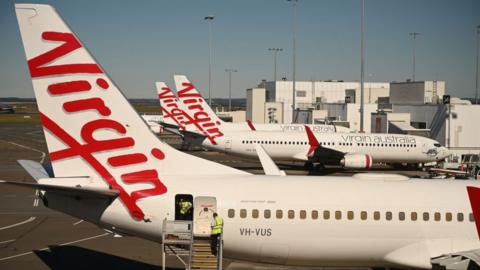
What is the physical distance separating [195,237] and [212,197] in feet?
4.48

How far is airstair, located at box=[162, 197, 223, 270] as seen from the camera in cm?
1548

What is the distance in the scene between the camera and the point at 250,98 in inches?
3890

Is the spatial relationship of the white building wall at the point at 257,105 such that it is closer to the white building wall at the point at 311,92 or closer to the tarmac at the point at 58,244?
the white building wall at the point at 311,92

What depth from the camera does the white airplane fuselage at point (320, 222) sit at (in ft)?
52.5

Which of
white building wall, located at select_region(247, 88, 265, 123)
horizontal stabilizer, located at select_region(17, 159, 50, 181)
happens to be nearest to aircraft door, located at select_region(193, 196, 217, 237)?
horizontal stabilizer, located at select_region(17, 159, 50, 181)

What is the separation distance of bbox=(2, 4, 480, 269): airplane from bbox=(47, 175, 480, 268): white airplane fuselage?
1.3 inches

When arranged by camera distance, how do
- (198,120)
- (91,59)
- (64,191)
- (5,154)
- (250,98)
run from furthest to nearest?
1. (250,98)
2. (5,154)
3. (198,120)
4. (91,59)
5. (64,191)

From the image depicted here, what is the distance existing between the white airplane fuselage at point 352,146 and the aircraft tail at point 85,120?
33.0 metres

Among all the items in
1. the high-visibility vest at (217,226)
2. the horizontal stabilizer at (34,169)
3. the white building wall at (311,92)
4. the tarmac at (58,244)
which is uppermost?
the white building wall at (311,92)

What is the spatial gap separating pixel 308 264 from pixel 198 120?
Result: 3857 centimetres

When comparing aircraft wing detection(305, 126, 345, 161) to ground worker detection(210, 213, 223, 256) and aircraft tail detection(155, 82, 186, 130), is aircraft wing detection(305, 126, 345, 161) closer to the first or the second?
aircraft tail detection(155, 82, 186, 130)

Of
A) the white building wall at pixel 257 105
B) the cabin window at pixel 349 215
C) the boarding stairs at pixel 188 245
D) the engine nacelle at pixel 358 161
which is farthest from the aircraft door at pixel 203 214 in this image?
the white building wall at pixel 257 105

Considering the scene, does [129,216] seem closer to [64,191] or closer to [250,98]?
[64,191]

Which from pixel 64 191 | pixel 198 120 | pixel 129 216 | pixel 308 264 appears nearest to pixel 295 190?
pixel 308 264
